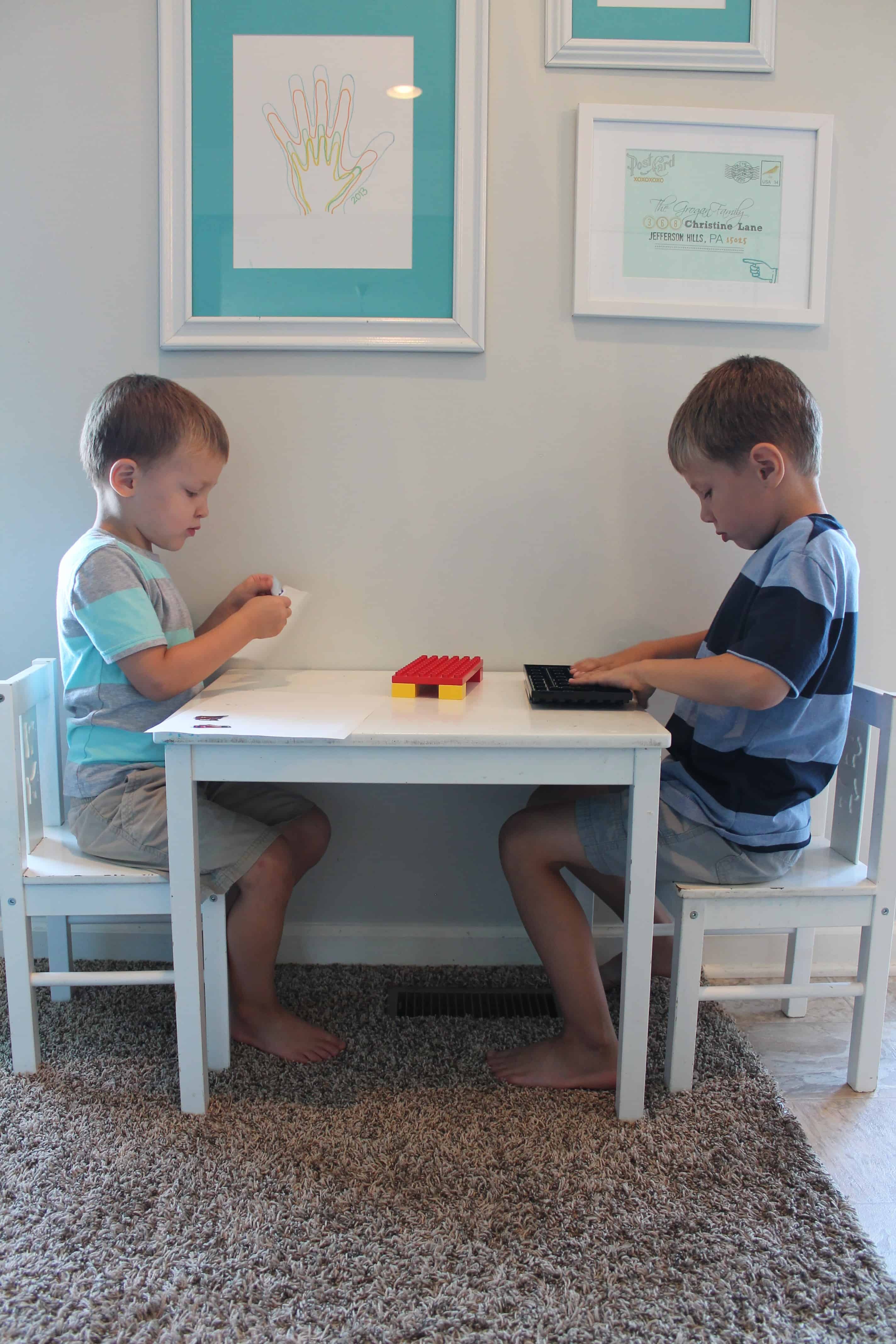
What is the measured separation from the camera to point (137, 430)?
1354 millimetres

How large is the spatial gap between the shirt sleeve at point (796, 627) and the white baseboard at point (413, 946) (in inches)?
28.8

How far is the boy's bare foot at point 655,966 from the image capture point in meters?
1.61

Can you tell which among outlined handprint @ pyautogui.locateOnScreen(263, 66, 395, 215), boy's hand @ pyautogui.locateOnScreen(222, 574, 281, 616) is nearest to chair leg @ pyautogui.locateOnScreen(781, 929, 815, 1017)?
boy's hand @ pyautogui.locateOnScreen(222, 574, 281, 616)

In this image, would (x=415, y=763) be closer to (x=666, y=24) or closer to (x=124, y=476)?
(x=124, y=476)

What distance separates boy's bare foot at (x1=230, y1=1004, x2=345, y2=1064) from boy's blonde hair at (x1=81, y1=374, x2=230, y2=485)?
0.86m

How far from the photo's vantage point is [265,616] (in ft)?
4.52

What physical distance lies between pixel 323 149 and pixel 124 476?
2.11 feet

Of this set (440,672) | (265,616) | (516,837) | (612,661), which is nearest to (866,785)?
(612,661)

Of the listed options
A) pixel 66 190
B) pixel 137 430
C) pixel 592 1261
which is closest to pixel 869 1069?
pixel 592 1261

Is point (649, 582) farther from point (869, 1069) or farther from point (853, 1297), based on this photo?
point (853, 1297)

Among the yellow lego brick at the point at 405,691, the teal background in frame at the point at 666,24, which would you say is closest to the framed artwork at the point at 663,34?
the teal background in frame at the point at 666,24

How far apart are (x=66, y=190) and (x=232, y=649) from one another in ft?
2.80

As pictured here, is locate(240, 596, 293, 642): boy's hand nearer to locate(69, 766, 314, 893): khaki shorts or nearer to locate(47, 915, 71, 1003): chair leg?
locate(69, 766, 314, 893): khaki shorts

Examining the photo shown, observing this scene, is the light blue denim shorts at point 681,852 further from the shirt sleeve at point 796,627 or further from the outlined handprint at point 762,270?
the outlined handprint at point 762,270
